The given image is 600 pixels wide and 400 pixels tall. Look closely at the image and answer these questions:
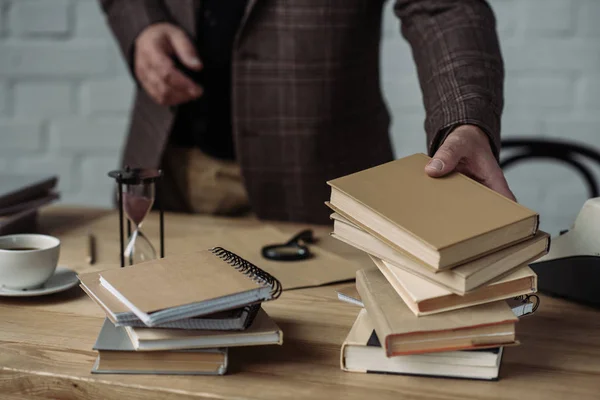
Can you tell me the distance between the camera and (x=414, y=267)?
2.67 ft

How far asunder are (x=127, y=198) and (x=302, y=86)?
24.2 inches

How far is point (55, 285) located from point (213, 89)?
29.0 inches

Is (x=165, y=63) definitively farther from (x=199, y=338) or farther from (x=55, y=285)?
(x=199, y=338)

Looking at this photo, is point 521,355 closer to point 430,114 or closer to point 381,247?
point 381,247

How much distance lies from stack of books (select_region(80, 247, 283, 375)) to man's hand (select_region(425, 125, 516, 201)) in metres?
0.30

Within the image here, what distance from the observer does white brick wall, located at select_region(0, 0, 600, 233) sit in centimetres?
235

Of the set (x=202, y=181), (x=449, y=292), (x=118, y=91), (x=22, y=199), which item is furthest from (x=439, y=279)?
(x=118, y=91)

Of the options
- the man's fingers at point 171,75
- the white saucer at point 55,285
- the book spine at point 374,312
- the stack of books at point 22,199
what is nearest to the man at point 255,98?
the man's fingers at point 171,75

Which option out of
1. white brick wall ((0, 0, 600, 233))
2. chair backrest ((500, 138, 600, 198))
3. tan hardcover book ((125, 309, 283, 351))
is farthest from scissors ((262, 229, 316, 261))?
white brick wall ((0, 0, 600, 233))

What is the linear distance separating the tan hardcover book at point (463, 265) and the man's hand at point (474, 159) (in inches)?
5.3

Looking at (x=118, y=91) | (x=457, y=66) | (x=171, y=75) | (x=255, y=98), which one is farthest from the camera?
(x=118, y=91)

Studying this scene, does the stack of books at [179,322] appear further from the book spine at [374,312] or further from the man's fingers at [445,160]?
the man's fingers at [445,160]

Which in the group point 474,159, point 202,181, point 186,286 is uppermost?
point 474,159

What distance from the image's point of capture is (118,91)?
2.60 m
